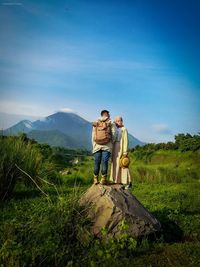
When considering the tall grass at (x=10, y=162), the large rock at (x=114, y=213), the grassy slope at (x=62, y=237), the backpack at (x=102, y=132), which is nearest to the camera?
the grassy slope at (x=62, y=237)

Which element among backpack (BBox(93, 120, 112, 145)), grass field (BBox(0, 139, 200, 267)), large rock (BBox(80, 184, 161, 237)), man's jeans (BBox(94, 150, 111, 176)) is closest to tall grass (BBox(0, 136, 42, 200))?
grass field (BBox(0, 139, 200, 267))

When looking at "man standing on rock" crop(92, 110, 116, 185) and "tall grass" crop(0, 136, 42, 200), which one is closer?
"man standing on rock" crop(92, 110, 116, 185)

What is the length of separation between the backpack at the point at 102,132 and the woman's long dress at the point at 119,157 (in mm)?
408

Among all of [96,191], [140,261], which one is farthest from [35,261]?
[96,191]

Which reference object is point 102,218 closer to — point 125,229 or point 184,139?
point 125,229

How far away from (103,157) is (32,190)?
190 inches

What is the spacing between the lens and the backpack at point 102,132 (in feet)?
36.3

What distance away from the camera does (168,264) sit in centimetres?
836

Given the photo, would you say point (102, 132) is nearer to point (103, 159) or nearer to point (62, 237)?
point (103, 159)

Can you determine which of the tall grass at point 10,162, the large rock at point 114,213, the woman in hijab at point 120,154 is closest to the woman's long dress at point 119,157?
the woman in hijab at point 120,154

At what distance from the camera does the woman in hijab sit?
37.6ft

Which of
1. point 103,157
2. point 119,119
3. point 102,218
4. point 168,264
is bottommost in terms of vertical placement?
point 168,264

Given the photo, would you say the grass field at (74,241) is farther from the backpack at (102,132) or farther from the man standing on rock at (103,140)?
the backpack at (102,132)

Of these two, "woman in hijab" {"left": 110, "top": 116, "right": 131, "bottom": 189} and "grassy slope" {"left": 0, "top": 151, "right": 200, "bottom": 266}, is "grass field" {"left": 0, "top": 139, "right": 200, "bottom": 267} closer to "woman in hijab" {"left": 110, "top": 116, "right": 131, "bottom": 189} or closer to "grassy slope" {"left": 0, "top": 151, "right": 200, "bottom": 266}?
"grassy slope" {"left": 0, "top": 151, "right": 200, "bottom": 266}
